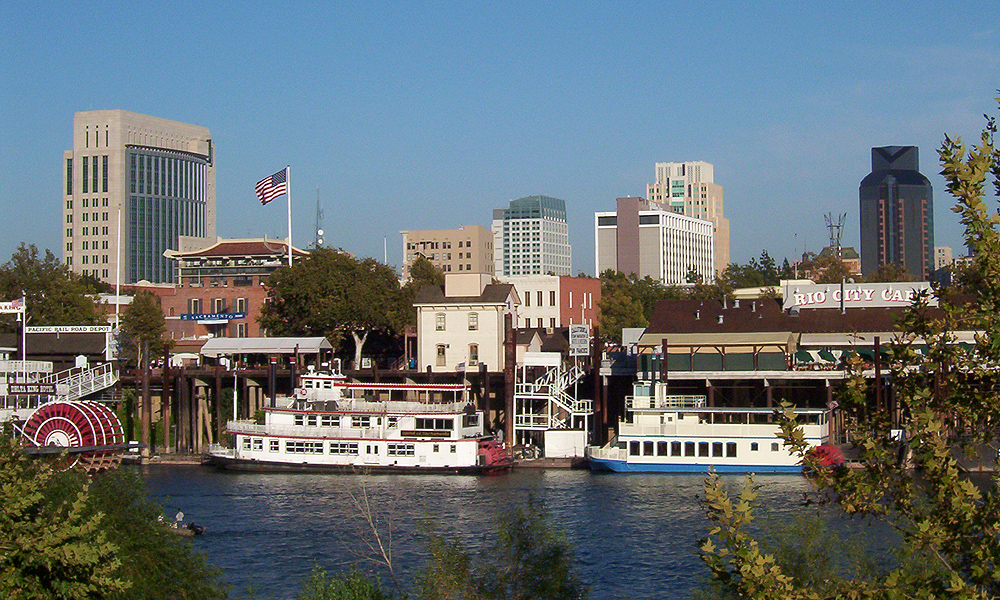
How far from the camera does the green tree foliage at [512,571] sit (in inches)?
877

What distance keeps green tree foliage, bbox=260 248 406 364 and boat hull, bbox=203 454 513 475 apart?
22.4 m

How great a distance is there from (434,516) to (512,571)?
18.4 metres

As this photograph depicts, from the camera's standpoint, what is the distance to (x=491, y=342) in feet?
272

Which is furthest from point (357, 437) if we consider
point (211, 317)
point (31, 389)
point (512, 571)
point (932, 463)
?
point (932, 463)

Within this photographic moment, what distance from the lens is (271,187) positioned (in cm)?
9450

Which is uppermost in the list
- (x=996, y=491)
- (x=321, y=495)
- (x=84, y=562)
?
(x=996, y=491)

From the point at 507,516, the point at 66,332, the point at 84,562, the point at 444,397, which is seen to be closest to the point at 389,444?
the point at 444,397

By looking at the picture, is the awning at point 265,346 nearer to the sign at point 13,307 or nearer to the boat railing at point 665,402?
the sign at point 13,307

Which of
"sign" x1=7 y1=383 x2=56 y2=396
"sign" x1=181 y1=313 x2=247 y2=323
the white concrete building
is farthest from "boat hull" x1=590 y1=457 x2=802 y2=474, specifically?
"sign" x1=181 y1=313 x2=247 y2=323

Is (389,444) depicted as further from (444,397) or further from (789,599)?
(789,599)

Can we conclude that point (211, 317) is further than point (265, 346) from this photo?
Yes

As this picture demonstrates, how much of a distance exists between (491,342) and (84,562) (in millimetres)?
68556

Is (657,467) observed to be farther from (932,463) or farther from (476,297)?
(932,463)

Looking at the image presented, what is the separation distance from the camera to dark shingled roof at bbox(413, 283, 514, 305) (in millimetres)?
82688
